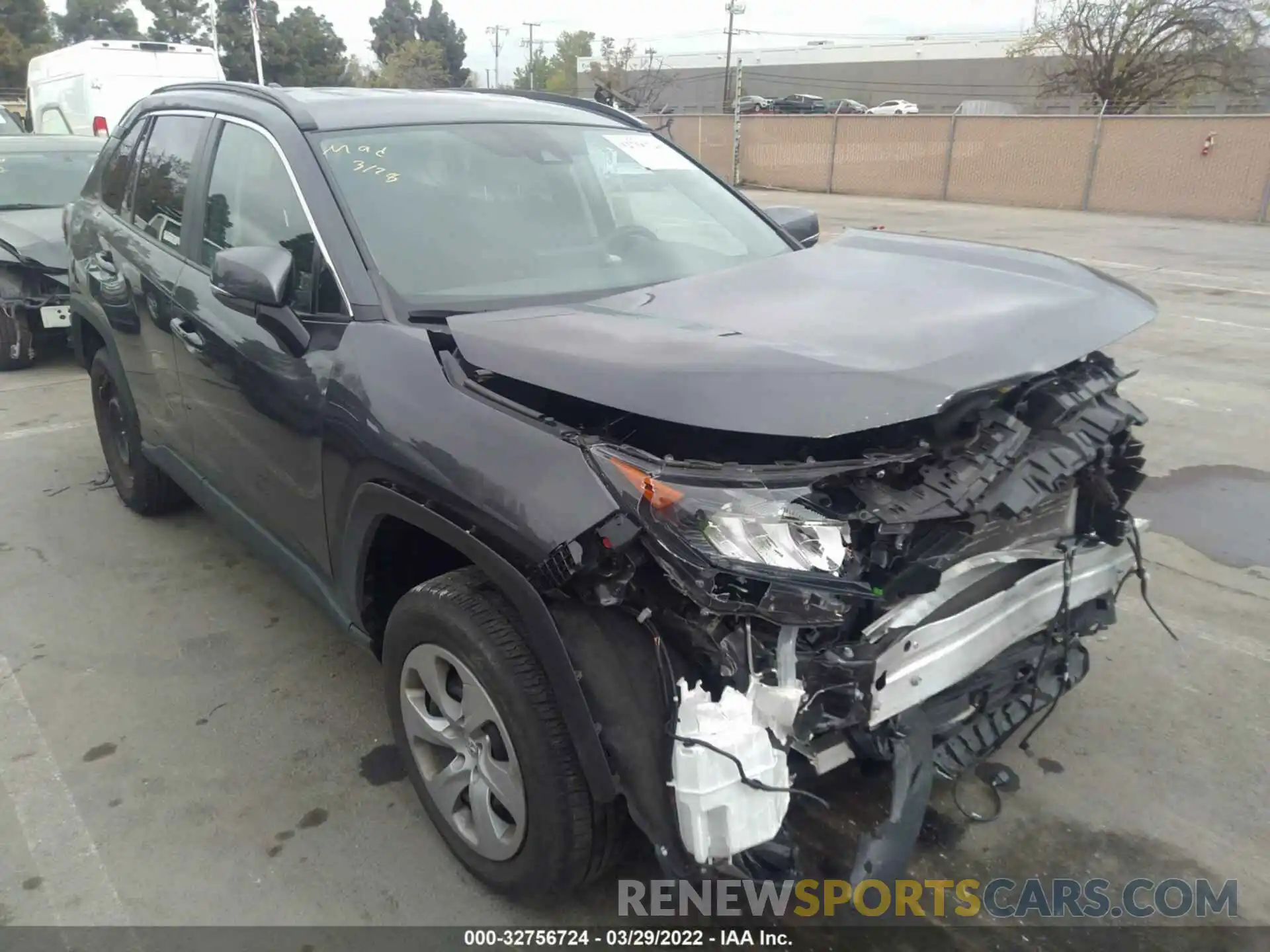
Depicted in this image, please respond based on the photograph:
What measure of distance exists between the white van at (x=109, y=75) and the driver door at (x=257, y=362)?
13.7 m

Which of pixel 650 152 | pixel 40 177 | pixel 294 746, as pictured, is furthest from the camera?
pixel 40 177

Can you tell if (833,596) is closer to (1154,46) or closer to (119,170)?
(119,170)

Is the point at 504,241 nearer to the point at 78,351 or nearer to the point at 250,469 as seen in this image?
the point at 250,469

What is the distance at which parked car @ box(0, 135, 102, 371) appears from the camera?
7.33 meters

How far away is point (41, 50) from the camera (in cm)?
5350

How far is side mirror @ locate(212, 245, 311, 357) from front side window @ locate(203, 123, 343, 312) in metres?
0.07

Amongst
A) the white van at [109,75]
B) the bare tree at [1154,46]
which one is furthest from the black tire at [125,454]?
the bare tree at [1154,46]

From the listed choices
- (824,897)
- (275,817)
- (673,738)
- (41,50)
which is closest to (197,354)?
(275,817)

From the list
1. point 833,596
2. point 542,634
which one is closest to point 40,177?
point 542,634

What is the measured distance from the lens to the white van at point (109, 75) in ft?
49.6

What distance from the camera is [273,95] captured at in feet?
10.9

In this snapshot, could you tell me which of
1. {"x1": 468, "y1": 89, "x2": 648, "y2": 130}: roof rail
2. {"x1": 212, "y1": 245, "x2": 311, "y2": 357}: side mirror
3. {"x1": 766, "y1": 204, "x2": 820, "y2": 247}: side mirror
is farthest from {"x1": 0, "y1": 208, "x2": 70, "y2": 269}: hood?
{"x1": 766, "y1": 204, "x2": 820, "y2": 247}: side mirror

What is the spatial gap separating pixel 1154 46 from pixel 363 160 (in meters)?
38.1

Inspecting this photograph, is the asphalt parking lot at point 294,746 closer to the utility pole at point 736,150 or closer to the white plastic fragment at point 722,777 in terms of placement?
the white plastic fragment at point 722,777
